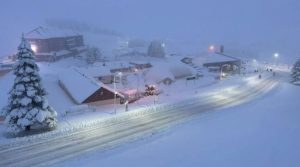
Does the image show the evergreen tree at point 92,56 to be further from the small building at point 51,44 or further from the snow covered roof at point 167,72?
the snow covered roof at point 167,72

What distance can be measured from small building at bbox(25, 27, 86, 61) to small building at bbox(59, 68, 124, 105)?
110 ft

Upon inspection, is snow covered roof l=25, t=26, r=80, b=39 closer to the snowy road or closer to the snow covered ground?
the snowy road

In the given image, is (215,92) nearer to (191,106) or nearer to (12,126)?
(191,106)

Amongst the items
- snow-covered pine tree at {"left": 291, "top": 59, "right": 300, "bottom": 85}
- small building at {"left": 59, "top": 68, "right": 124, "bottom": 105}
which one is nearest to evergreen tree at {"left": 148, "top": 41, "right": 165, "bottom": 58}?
snow-covered pine tree at {"left": 291, "top": 59, "right": 300, "bottom": 85}

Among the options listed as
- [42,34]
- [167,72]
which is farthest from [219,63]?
[42,34]

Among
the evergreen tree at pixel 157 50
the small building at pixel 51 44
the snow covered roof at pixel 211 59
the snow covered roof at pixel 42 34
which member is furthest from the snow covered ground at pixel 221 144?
the evergreen tree at pixel 157 50

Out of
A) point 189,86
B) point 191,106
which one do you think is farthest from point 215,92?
point 191,106

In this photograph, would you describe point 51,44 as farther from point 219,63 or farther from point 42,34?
point 219,63

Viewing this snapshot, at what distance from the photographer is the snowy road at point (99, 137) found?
30.2 m

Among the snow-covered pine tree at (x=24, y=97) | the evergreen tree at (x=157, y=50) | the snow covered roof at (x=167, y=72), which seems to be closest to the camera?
the snow-covered pine tree at (x=24, y=97)

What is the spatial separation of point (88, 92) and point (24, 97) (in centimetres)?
1461

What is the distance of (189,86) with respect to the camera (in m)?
67.0

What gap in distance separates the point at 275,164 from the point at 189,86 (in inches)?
1420

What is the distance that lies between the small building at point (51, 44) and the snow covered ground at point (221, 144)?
54858 mm
